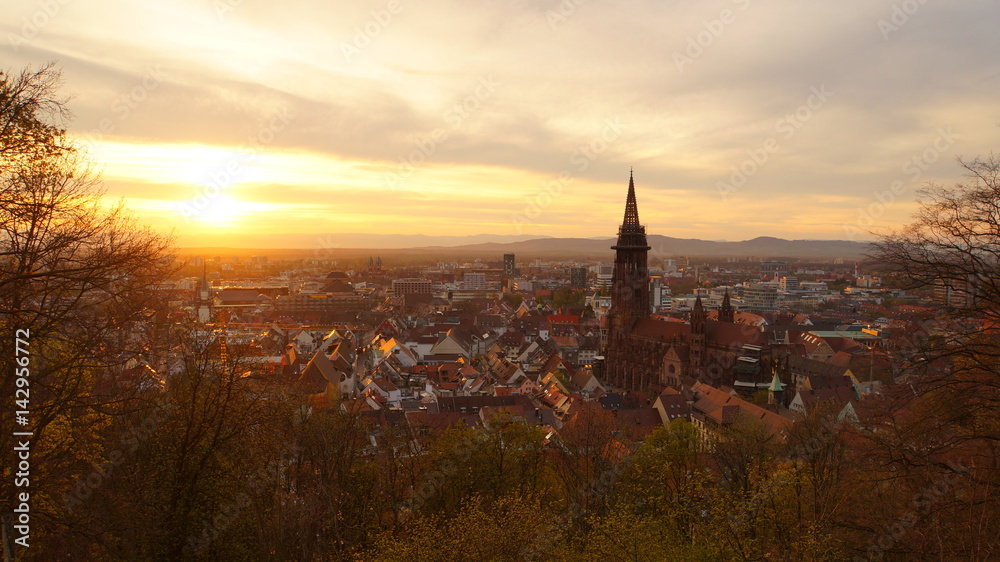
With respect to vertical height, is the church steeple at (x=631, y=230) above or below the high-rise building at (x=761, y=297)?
above

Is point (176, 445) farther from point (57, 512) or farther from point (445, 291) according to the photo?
point (445, 291)

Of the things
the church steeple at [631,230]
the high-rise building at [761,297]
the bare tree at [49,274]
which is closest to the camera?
the bare tree at [49,274]

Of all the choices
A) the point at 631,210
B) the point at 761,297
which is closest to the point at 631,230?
the point at 631,210

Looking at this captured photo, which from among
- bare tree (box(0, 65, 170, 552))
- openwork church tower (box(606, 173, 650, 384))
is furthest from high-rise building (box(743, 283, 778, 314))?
bare tree (box(0, 65, 170, 552))

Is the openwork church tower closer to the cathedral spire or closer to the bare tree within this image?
the cathedral spire

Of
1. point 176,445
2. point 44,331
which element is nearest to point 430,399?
point 176,445

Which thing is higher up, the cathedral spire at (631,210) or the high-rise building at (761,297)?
the cathedral spire at (631,210)

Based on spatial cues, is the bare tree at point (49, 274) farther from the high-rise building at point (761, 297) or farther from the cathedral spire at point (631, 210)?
the high-rise building at point (761, 297)

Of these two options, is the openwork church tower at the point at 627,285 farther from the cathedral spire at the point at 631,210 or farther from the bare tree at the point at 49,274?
the bare tree at the point at 49,274

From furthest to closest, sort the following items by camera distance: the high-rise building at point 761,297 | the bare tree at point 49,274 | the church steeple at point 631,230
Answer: the high-rise building at point 761,297
the church steeple at point 631,230
the bare tree at point 49,274

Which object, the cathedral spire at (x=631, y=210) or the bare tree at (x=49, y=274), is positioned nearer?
the bare tree at (x=49, y=274)

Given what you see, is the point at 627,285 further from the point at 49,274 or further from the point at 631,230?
the point at 49,274

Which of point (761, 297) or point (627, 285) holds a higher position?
point (627, 285)

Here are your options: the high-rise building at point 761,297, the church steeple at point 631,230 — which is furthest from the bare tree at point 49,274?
the high-rise building at point 761,297
